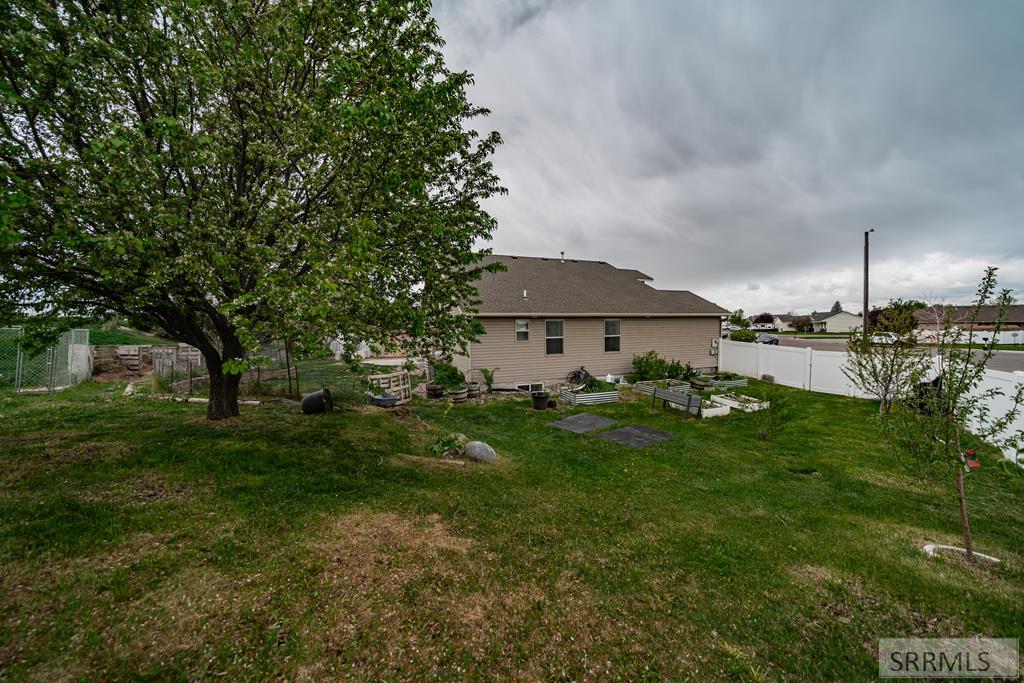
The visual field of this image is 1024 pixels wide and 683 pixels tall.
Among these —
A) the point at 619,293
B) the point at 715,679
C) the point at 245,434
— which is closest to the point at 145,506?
the point at 245,434

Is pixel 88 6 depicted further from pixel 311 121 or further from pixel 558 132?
pixel 558 132

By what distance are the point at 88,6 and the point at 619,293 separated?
17.6m

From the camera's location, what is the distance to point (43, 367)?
12250 millimetres

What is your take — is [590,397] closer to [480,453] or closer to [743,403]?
[743,403]

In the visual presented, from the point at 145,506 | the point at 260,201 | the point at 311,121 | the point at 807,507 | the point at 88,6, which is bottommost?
the point at 807,507

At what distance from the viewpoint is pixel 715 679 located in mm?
2746

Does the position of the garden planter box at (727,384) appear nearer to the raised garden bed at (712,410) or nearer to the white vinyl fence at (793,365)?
the white vinyl fence at (793,365)

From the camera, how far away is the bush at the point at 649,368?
1625 centimetres

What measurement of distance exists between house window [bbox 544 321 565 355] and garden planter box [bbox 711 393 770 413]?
19.9 feet

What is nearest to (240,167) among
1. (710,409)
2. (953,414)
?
(953,414)

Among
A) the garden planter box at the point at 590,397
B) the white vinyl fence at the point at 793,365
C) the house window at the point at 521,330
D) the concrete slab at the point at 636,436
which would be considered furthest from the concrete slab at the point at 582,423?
the white vinyl fence at the point at 793,365

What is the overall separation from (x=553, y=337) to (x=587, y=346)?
1.77 metres

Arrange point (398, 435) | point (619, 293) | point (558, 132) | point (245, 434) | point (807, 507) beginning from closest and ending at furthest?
point (807, 507)
point (245, 434)
point (398, 435)
point (558, 132)
point (619, 293)

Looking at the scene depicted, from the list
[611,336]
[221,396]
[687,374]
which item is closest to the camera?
[221,396]
